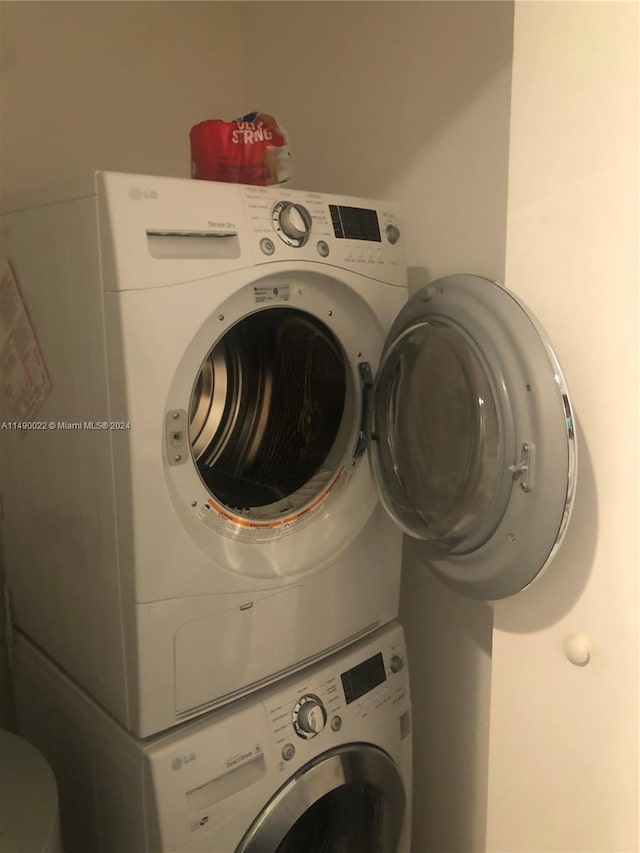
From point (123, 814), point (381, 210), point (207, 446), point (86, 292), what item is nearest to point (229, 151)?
point (381, 210)

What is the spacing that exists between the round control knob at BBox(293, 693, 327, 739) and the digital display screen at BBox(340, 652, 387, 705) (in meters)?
0.06

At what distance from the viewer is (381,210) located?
109 centimetres

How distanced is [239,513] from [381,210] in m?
0.53

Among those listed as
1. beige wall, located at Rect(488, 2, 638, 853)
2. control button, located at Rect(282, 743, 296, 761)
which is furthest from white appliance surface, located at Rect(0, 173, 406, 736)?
beige wall, located at Rect(488, 2, 638, 853)

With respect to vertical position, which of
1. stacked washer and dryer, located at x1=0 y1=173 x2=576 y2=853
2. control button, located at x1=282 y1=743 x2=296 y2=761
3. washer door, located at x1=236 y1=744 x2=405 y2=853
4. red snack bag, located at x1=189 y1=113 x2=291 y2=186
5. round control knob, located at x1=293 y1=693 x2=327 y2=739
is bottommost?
washer door, located at x1=236 y1=744 x2=405 y2=853

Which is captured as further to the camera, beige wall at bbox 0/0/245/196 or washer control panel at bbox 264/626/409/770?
beige wall at bbox 0/0/245/196

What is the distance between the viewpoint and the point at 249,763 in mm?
992

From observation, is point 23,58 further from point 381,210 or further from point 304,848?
point 304,848

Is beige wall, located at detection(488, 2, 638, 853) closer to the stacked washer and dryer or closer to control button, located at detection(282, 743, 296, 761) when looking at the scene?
the stacked washer and dryer

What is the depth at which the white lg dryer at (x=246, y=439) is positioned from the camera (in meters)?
0.82

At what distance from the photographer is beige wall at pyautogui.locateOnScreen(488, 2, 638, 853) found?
708 mm

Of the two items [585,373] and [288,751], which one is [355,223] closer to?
[585,373]

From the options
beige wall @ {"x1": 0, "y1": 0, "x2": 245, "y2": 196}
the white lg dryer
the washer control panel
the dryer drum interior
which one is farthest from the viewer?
beige wall @ {"x1": 0, "y1": 0, "x2": 245, "y2": 196}

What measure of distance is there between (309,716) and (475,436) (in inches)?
20.5
